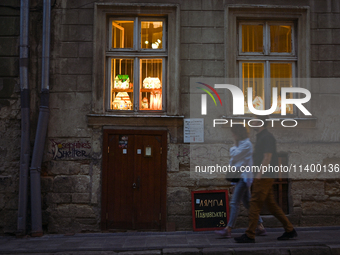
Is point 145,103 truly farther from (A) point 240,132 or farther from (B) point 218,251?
(B) point 218,251

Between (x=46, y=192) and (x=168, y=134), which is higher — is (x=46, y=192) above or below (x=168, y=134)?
below

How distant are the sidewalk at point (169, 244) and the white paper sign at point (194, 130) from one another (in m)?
1.77

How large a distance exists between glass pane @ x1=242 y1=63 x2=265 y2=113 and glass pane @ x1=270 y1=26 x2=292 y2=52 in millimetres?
506

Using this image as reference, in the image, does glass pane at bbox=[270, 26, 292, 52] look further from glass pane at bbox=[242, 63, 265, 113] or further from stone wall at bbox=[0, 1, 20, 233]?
stone wall at bbox=[0, 1, 20, 233]

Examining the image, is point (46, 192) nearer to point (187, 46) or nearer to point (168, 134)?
point (168, 134)

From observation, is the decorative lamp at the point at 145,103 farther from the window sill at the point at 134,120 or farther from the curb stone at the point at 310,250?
the curb stone at the point at 310,250

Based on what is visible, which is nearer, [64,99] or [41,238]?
[41,238]

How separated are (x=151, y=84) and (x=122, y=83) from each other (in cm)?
60

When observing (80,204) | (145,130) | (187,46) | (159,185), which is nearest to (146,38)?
(187,46)

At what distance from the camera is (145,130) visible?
22.0ft

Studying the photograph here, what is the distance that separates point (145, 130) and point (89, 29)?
2.31 meters

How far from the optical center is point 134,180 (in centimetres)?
665

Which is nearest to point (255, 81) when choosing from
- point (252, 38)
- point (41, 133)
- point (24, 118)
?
point (252, 38)

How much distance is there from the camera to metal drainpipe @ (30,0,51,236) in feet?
20.7
